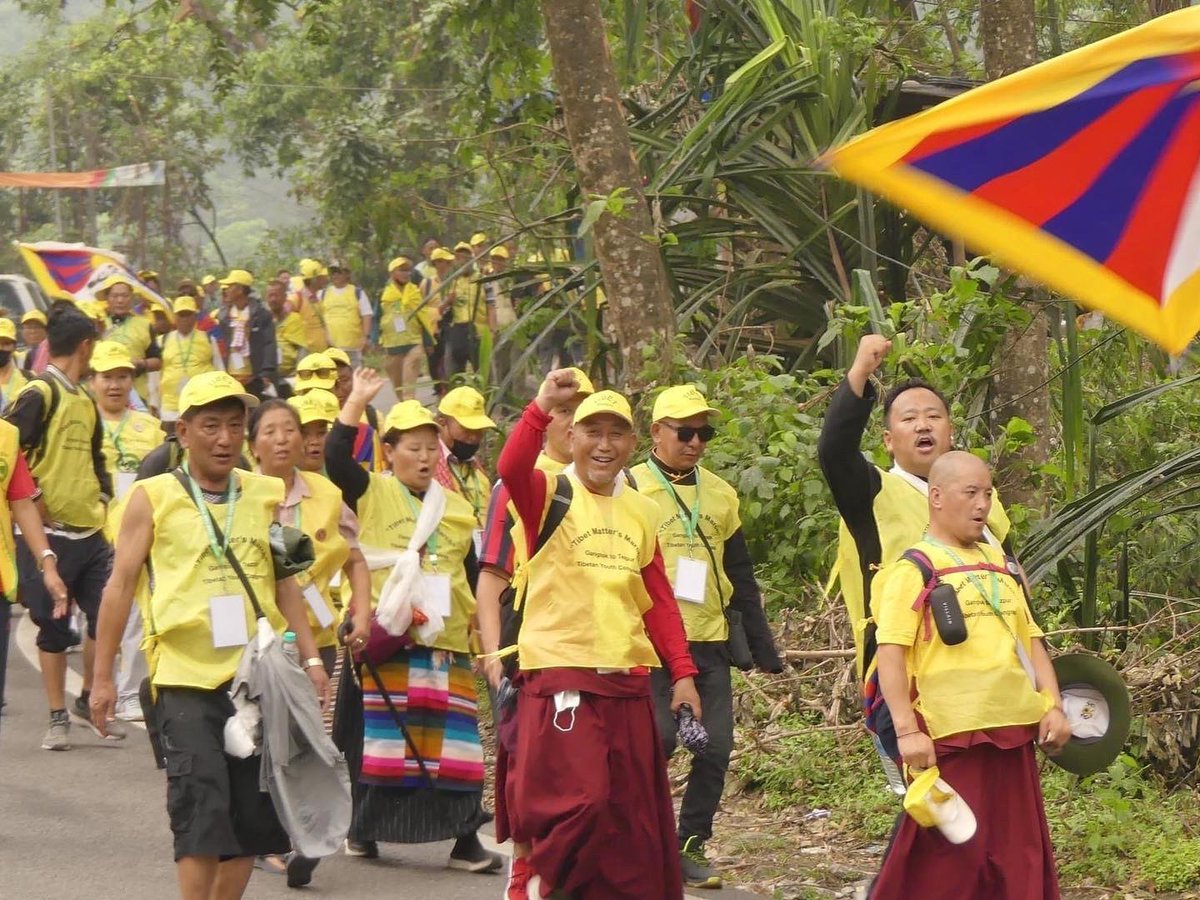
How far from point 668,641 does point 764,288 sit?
18.8 ft

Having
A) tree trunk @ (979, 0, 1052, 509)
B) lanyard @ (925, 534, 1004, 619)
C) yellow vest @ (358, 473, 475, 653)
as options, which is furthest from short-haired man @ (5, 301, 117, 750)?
lanyard @ (925, 534, 1004, 619)

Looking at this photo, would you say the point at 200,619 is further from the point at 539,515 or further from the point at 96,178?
the point at 96,178

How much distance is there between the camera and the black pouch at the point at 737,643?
7801mm

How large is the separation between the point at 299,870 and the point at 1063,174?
457cm

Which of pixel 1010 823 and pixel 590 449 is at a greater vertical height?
pixel 590 449

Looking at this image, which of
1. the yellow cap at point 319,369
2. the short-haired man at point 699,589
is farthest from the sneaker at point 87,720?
the short-haired man at point 699,589

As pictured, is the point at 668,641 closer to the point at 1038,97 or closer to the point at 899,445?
the point at 899,445

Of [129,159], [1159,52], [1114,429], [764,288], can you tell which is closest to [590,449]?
[1159,52]

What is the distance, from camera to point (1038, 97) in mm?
4129

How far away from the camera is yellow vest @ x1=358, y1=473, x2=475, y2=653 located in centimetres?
816

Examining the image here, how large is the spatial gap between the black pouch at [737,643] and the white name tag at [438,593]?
117 cm

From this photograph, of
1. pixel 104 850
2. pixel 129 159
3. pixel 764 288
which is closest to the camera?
pixel 104 850

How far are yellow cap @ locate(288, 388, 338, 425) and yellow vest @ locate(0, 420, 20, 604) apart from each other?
1.25 m

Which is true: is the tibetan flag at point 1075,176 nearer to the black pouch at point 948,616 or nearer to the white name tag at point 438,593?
the black pouch at point 948,616
